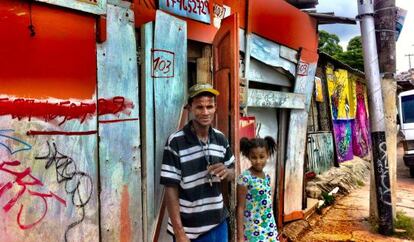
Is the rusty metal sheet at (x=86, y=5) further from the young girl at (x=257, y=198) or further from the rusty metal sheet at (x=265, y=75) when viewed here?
the rusty metal sheet at (x=265, y=75)

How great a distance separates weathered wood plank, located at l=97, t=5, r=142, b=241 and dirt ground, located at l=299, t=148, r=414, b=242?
3.21m

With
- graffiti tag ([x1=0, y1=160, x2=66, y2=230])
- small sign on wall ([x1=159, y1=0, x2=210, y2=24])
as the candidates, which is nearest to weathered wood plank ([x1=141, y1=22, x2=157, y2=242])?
small sign on wall ([x1=159, y1=0, x2=210, y2=24])

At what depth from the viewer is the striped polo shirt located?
2492 millimetres

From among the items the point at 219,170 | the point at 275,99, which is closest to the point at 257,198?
the point at 219,170

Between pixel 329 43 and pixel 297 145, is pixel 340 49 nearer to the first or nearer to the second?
pixel 329 43

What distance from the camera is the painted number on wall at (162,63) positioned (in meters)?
3.02

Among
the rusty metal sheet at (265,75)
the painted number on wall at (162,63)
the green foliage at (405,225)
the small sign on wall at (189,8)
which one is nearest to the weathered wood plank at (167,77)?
the painted number on wall at (162,63)

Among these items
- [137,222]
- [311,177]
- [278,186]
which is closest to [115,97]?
[137,222]

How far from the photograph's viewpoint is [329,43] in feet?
90.7

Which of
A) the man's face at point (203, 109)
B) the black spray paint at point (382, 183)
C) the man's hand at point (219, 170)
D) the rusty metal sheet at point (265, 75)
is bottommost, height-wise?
the black spray paint at point (382, 183)

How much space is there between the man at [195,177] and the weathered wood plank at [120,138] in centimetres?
43

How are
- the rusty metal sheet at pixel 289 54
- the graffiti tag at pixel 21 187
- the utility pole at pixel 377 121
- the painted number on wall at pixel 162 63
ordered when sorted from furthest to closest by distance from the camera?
→ the utility pole at pixel 377 121, the rusty metal sheet at pixel 289 54, the painted number on wall at pixel 162 63, the graffiti tag at pixel 21 187

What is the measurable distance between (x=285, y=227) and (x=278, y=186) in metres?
0.59

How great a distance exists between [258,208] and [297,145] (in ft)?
8.63
